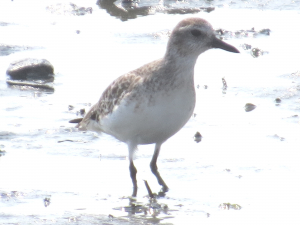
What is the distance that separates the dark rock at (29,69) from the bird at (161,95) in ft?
10.9

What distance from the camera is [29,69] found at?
1048 cm

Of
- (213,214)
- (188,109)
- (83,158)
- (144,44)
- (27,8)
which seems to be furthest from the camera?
(27,8)

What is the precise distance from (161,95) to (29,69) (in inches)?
164

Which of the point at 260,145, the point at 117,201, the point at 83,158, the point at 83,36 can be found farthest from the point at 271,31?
the point at 117,201

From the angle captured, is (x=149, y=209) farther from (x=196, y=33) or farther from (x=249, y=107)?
(x=249, y=107)

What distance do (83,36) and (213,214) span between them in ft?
22.8

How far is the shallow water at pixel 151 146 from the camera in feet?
21.5

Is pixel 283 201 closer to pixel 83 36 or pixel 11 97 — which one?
pixel 11 97

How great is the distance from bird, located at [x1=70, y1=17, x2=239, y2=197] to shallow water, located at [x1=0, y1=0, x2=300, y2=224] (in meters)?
0.48

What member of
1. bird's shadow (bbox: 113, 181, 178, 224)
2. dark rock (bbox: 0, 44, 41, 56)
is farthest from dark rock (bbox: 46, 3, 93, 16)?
bird's shadow (bbox: 113, 181, 178, 224)

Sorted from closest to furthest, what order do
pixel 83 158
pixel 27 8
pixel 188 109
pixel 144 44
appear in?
pixel 188 109
pixel 83 158
pixel 144 44
pixel 27 8

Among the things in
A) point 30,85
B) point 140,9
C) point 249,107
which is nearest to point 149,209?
point 249,107

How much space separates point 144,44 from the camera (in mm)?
12047

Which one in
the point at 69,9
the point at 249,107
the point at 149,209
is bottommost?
the point at 149,209
